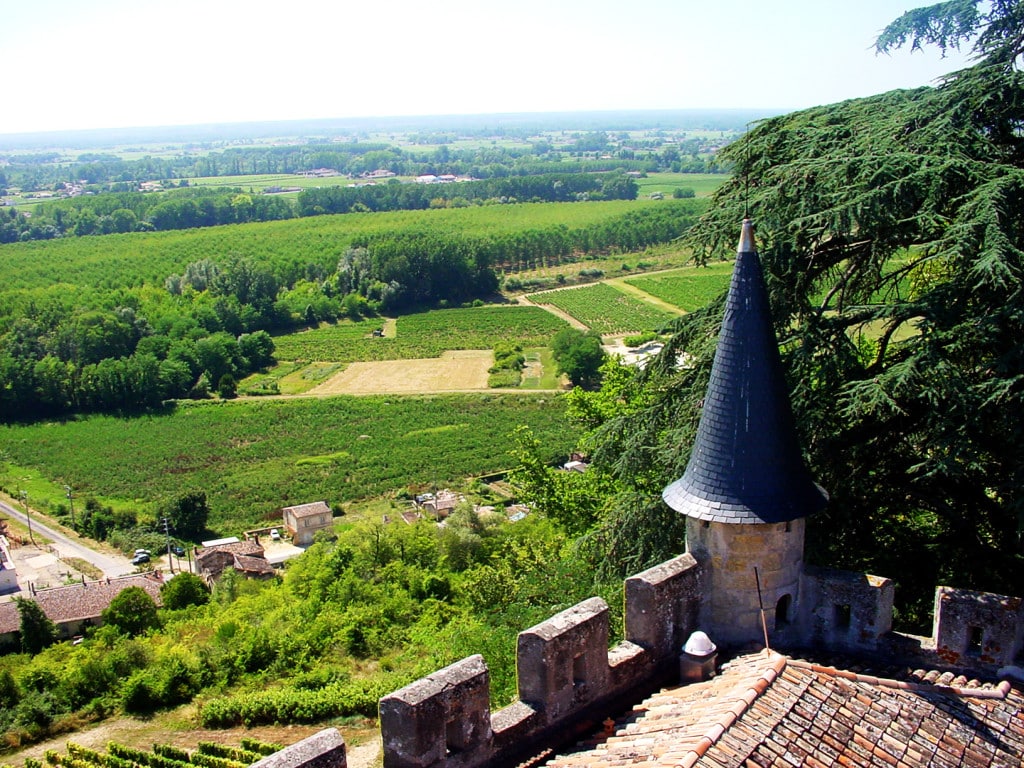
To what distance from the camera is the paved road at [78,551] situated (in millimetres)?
47156

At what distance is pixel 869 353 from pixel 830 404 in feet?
20.6

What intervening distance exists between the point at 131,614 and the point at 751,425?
1236 inches

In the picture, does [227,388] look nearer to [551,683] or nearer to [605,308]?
[605,308]

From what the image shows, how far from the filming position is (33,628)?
3438 centimetres

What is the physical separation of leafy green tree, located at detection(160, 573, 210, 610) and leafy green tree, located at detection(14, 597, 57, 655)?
164 inches

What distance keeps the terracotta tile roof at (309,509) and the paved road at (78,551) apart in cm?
837

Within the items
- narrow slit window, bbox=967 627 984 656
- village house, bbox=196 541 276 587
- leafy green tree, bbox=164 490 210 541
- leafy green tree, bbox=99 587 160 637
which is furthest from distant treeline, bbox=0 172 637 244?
narrow slit window, bbox=967 627 984 656

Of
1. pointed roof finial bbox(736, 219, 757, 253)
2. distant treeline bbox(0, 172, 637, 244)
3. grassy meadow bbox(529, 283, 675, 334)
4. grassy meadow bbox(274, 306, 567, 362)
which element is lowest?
grassy meadow bbox(274, 306, 567, 362)

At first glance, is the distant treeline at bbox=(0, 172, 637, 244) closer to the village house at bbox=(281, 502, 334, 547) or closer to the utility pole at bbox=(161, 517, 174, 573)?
the utility pole at bbox=(161, 517, 174, 573)

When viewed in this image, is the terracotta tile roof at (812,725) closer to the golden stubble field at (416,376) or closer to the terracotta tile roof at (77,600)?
the terracotta tile roof at (77,600)

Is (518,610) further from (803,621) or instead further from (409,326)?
(409,326)

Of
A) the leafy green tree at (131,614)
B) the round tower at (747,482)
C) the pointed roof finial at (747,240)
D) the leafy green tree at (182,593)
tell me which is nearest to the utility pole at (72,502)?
the leafy green tree at (182,593)

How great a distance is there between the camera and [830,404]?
1267cm

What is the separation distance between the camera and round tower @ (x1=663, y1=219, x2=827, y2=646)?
907cm
